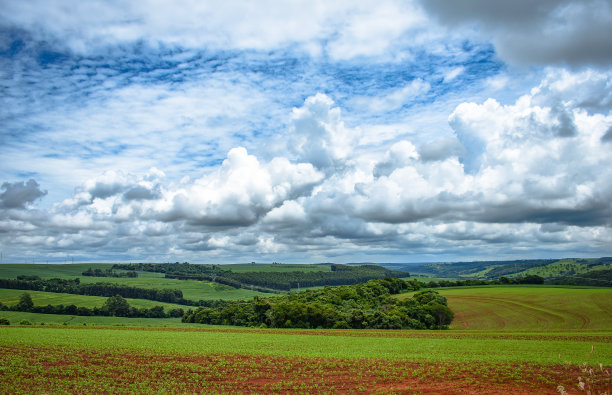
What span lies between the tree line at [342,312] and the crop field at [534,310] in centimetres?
664

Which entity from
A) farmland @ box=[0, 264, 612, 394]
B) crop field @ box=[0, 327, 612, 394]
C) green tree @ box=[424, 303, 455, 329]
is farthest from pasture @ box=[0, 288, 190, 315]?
crop field @ box=[0, 327, 612, 394]

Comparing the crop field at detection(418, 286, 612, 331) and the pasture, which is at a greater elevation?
the crop field at detection(418, 286, 612, 331)

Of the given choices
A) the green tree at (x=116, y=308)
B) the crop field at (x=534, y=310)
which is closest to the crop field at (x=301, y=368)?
the crop field at (x=534, y=310)

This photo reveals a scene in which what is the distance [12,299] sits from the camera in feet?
516

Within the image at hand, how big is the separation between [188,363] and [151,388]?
885 cm

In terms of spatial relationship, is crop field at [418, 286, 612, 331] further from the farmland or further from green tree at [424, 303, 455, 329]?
the farmland

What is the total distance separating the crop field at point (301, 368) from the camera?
86.5 feet

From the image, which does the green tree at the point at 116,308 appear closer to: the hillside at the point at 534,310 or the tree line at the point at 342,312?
the tree line at the point at 342,312

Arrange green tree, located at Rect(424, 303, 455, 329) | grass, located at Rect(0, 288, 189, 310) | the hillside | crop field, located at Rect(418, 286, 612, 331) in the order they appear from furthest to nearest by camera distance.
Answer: grass, located at Rect(0, 288, 189, 310)
green tree, located at Rect(424, 303, 455, 329)
crop field, located at Rect(418, 286, 612, 331)
the hillside

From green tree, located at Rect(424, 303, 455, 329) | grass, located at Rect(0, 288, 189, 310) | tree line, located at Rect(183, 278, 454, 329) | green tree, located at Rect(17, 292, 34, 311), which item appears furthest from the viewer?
grass, located at Rect(0, 288, 189, 310)

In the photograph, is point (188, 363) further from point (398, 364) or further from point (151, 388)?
point (398, 364)

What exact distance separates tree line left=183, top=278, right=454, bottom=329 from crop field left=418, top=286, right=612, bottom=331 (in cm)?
664

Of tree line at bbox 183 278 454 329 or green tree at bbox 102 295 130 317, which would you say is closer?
tree line at bbox 183 278 454 329

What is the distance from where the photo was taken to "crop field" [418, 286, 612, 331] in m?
A: 80.6
